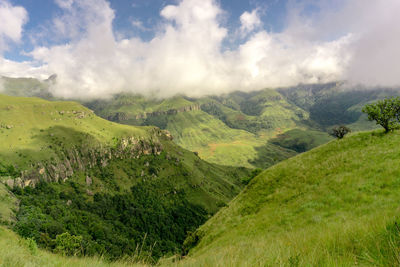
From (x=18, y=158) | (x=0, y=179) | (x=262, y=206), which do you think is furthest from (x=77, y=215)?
(x=262, y=206)

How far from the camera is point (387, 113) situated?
23.6 m

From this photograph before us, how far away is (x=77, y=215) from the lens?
512 feet

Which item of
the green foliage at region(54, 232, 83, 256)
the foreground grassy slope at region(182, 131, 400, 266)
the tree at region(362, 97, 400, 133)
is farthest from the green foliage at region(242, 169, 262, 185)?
the green foliage at region(54, 232, 83, 256)

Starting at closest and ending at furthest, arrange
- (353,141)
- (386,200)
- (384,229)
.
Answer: (384,229)
(386,200)
(353,141)

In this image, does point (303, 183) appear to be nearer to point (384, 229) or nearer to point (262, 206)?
point (262, 206)

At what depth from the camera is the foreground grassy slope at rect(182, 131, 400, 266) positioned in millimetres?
2725

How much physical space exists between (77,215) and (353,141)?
195m

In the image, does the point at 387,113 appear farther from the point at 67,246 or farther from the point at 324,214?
the point at 67,246

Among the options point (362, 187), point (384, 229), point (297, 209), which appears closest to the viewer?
point (384, 229)

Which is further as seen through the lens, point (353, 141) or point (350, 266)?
point (353, 141)

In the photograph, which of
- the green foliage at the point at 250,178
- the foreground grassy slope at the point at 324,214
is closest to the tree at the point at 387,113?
the foreground grassy slope at the point at 324,214

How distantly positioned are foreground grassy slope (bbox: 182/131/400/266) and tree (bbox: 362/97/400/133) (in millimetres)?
1734

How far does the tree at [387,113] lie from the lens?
922 inches

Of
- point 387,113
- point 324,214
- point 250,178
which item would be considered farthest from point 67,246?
point 387,113
